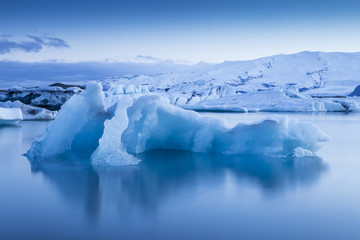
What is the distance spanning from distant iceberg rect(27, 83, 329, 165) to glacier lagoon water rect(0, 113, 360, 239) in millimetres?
314

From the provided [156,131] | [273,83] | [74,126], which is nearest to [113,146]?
[74,126]

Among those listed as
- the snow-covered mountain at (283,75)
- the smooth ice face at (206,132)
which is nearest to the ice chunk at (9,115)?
the smooth ice face at (206,132)

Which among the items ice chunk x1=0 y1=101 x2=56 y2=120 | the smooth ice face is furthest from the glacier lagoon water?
ice chunk x1=0 y1=101 x2=56 y2=120

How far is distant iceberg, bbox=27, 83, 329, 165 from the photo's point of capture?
6.84 meters

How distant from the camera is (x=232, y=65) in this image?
102 meters

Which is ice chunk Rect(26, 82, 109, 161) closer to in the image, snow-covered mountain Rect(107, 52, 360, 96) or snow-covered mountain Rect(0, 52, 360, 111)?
snow-covered mountain Rect(0, 52, 360, 111)

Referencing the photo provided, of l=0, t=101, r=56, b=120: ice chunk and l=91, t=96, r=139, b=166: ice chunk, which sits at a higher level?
l=91, t=96, r=139, b=166: ice chunk

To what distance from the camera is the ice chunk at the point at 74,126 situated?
685 cm

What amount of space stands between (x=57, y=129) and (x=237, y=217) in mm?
4114

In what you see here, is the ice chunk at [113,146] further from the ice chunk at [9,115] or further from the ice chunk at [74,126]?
the ice chunk at [9,115]

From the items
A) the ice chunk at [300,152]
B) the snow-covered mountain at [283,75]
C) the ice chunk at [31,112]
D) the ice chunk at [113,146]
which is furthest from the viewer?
the snow-covered mountain at [283,75]

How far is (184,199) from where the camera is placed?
14.4ft

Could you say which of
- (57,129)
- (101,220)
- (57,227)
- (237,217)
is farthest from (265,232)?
(57,129)

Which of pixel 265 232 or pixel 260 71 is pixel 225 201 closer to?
pixel 265 232
